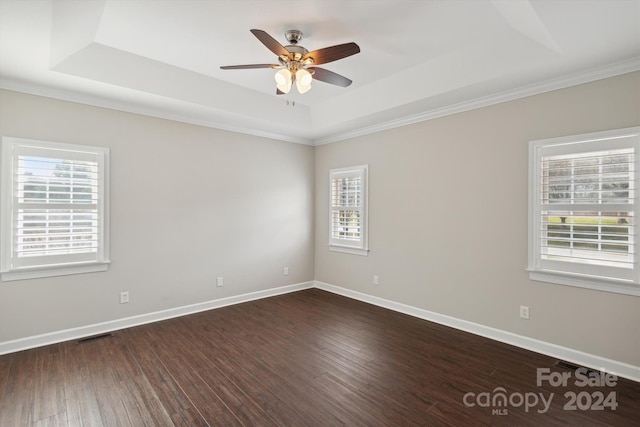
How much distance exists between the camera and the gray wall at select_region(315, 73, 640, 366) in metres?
2.79

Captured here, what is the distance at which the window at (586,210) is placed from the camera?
2646 mm

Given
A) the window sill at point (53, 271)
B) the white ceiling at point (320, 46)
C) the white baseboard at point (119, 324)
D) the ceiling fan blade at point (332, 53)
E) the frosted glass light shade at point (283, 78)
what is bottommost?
the white baseboard at point (119, 324)

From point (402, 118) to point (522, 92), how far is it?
142 centimetres

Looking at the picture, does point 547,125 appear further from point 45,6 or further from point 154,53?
point 45,6

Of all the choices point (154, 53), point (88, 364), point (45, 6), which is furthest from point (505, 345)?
point (45, 6)

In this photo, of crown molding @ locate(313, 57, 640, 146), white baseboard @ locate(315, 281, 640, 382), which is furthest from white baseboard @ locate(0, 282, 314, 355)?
crown molding @ locate(313, 57, 640, 146)

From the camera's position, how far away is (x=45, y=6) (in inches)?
85.9

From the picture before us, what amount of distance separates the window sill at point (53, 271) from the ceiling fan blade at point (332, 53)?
3.23 metres

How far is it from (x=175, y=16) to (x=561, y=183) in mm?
3760

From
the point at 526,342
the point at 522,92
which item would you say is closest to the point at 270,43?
the point at 522,92

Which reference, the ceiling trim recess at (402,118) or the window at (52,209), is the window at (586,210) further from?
the window at (52,209)

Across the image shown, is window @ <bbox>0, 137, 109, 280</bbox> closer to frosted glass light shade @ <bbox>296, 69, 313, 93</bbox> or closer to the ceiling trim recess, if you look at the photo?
the ceiling trim recess

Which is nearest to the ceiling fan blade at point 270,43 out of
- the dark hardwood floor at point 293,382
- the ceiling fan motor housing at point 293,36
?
the ceiling fan motor housing at point 293,36

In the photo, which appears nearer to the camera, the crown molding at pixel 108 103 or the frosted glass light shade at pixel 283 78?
the frosted glass light shade at pixel 283 78
